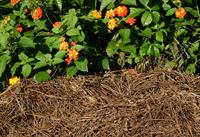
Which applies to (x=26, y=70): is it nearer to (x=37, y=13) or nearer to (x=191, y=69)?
(x=37, y=13)

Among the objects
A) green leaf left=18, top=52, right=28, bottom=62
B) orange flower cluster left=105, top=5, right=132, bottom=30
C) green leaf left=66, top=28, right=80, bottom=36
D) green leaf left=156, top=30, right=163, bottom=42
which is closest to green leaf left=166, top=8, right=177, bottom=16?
green leaf left=156, top=30, right=163, bottom=42

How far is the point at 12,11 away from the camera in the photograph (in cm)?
358

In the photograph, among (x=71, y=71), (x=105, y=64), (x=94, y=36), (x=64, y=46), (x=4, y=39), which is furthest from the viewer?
(x=94, y=36)

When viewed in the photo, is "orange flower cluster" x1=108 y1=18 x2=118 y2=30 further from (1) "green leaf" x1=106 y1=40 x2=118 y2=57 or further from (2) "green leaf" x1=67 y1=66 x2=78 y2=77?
(2) "green leaf" x1=67 y1=66 x2=78 y2=77

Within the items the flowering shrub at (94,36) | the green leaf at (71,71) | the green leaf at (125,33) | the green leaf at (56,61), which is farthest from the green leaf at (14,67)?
the green leaf at (125,33)

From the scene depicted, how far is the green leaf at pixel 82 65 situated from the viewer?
3300 millimetres

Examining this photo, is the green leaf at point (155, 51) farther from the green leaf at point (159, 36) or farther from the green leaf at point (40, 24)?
the green leaf at point (40, 24)

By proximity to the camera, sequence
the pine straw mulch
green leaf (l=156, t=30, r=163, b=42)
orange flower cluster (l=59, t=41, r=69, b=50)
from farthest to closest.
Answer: green leaf (l=156, t=30, r=163, b=42)
orange flower cluster (l=59, t=41, r=69, b=50)
the pine straw mulch

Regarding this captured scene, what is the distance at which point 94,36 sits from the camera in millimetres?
3609

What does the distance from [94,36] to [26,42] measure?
1.78 ft

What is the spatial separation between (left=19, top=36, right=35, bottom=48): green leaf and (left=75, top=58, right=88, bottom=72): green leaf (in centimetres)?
31

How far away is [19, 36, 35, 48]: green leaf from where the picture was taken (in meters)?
3.27

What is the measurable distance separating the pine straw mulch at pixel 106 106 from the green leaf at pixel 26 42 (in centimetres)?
25

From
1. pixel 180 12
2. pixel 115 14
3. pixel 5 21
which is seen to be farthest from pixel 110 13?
pixel 5 21
